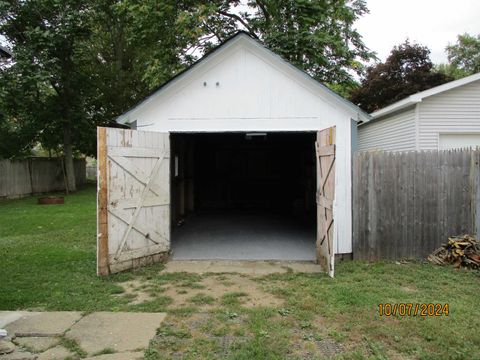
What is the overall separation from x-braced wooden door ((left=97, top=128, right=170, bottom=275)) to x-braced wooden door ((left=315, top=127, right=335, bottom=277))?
2.66m

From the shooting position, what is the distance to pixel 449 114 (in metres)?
10.1

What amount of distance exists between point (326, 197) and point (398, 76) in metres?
21.4

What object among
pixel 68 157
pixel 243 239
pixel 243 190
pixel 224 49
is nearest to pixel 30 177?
pixel 68 157

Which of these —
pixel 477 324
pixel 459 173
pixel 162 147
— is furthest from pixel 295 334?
pixel 459 173

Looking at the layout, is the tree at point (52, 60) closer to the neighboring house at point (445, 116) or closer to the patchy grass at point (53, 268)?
the patchy grass at point (53, 268)

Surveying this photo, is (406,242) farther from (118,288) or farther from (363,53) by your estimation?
(363,53)

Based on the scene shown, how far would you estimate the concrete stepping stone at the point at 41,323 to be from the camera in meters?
3.84

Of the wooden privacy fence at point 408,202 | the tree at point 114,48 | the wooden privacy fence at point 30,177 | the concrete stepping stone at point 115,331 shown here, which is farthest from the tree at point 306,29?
the concrete stepping stone at point 115,331

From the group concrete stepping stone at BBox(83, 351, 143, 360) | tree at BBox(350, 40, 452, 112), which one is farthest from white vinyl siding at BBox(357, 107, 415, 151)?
tree at BBox(350, 40, 452, 112)

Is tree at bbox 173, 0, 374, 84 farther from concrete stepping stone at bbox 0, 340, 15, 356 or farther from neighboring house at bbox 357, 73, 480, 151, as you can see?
concrete stepping stone at bbox 0, 340, 15, 356

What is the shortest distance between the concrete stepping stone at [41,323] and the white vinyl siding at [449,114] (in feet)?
29.6

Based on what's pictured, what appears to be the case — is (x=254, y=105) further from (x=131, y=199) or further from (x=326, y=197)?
(x=131, y=199)

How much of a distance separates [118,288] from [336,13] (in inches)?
527

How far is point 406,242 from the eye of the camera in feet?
22.3
